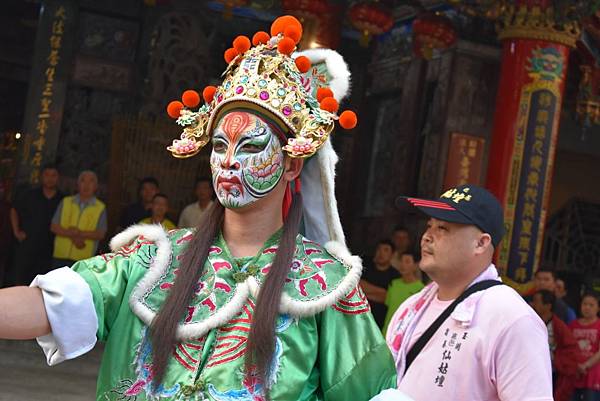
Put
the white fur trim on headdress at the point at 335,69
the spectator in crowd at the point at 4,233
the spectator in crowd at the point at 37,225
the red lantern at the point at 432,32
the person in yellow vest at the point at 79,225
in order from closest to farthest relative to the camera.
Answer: the white fur trim on headdress at the point at 335,69 < the person in yellow vest at the point at 79,225 < the spectator in crowd at the point at 37,225 < the red lantern at the point at 432,32 < the spectator in crowd at the point at 4,233

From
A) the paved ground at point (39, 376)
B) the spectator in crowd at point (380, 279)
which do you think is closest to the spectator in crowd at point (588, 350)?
the spectator in crowd at point (380, 279)

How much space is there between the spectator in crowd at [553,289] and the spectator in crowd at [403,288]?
1.21 metres

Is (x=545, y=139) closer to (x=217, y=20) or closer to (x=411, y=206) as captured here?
(x=217, y=20)

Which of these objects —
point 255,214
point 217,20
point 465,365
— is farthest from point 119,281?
point 217,20

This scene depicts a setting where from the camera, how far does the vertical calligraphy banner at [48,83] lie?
12329 mm

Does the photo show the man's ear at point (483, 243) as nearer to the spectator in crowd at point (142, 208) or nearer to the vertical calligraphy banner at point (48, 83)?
the spectator in crowd at point (142, 208)

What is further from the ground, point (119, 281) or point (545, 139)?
point (545, 139)

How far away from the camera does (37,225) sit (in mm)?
9625

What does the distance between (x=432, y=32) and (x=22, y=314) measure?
27.9 feet

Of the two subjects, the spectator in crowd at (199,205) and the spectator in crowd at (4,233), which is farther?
the spectator in crowd at (4,233)

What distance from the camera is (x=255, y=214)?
10.1ft

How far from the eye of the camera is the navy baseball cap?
3846 mm

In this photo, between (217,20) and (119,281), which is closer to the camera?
(119,281)

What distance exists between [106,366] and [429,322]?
1364mm
